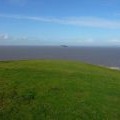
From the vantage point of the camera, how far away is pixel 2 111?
15938mm

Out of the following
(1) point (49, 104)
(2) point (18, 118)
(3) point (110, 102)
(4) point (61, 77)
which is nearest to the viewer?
(2) point (18, 118)

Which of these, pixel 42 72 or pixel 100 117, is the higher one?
pixel 42 72

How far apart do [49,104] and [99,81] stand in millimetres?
8687

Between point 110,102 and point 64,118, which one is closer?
point 64,118

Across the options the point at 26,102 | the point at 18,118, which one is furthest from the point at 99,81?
the point at 18,118

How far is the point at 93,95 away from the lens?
1972 centimetres

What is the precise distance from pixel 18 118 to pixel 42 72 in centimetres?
1105

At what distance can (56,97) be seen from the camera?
1858 cm

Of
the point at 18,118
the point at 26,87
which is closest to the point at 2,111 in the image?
the point at 18,118

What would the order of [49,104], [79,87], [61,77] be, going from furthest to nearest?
[61,77], [79,87], [49,104]

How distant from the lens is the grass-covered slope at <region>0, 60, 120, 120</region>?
15945 mm

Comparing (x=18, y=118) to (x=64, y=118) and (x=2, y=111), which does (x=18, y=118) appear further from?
(x=64, y=118)

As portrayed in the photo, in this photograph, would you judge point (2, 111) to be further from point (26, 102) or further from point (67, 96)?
point (67, 96)

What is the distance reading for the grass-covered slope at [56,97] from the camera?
1595cm
